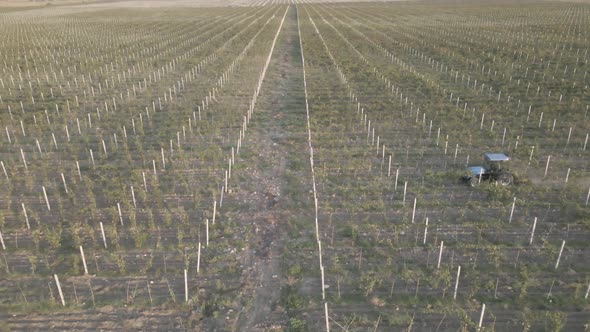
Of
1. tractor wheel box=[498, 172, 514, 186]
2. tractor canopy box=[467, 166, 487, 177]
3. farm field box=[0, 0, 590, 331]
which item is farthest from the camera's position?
tractor canopy box=[467, 166, 487, 177]

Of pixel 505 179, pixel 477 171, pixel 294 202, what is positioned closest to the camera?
pixel 294 202

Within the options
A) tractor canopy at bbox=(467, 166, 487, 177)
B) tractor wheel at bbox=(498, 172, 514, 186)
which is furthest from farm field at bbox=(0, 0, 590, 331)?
tractor canopy at bbox=(467, 166, 487, 177)

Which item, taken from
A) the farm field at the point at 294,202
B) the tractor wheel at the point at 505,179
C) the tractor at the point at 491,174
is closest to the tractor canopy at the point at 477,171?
the tractor at the point at 491,174

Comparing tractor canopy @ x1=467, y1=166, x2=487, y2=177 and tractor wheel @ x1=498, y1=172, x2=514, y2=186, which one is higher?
tractor canopy @ x1=467, y1=166, x2=487, y2=177

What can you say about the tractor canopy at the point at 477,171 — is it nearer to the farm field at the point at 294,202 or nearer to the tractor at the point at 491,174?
the tractor at the point at 491,174

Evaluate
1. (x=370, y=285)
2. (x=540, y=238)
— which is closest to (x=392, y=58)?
(x=540, y=238)

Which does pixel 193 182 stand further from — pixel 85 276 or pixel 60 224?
pixel 85 276

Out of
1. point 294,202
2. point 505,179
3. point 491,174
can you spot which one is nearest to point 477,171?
point 491,174

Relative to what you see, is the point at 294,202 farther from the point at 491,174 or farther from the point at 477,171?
the point at 491,174

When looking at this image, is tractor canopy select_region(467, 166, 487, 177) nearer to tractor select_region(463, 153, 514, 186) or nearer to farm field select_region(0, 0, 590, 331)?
tractor select_region(463, 153, 514, 186)
